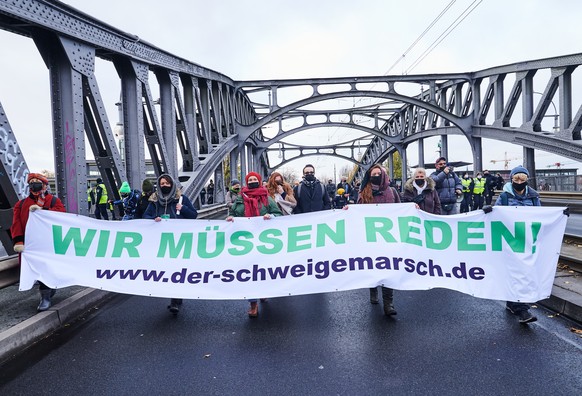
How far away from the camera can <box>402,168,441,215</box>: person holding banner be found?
607cm

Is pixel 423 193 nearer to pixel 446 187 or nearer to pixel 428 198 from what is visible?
pixel 428 198

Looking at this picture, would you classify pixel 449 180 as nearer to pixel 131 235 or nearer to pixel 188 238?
pixel 188 238

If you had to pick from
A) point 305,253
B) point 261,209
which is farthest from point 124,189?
point 305,253

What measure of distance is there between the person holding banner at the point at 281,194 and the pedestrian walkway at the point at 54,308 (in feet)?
9.74

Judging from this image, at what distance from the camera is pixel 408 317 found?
492 cm

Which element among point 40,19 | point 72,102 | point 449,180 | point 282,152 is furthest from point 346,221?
point 282,152

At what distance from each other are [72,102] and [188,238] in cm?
336

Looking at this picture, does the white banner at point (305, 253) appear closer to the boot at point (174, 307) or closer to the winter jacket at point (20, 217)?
the winter jacket at point (20, 217)

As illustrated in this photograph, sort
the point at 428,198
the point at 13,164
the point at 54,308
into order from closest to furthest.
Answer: the point at 54,308 < the point at 13,164 < the point at 428,198

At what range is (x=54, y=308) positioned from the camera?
4.91 metres

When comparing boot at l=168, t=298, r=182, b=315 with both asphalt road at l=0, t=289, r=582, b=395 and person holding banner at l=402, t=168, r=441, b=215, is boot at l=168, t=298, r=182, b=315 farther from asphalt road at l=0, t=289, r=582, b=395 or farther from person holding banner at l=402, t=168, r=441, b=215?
person holding banner at l=402, t=168, r=441, b=215

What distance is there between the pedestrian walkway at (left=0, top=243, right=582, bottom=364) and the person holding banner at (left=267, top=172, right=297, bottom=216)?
9.74ft

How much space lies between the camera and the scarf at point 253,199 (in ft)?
18.8

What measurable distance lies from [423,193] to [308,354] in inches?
130
